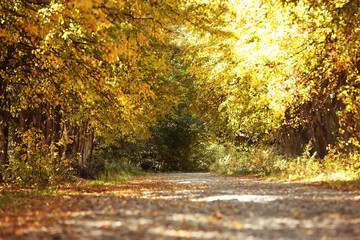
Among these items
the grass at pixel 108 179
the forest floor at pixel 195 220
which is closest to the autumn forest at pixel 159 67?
the grass at pixel 108 179

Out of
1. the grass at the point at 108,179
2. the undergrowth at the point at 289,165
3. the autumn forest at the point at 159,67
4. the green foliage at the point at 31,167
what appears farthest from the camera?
the grass at the point at 108,179

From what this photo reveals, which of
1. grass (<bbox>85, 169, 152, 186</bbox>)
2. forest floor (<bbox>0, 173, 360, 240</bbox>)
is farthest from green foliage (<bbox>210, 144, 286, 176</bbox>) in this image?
forest floor (<bbox>0, 173, 360, 240</bbox>)

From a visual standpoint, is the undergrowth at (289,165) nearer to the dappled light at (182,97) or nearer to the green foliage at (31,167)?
the dappled light at (182,97)

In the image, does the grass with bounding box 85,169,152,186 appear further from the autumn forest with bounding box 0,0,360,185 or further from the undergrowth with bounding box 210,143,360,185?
the undergrowth with bounding box 210,143,360,185

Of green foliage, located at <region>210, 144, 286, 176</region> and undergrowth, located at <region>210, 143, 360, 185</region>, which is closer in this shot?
undergrowth, located at <region>210, 143, 360, 185</region>

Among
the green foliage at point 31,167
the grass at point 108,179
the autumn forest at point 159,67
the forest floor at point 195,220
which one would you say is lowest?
the grass at point 108,179

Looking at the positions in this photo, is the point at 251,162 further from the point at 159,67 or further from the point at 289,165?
the point at 159,67

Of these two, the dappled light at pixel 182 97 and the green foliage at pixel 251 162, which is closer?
the dappled light at pixel 182 97

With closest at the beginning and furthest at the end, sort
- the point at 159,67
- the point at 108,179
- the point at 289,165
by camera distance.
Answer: the point at 159,67
the point at 289,165
the point at 108,179

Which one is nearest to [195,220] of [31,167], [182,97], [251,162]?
[31,167]

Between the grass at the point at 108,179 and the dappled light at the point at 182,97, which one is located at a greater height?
the dappled light at the point at 182,97

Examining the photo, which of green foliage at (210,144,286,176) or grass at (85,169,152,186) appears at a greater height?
green foliage at (210,144,286,176)

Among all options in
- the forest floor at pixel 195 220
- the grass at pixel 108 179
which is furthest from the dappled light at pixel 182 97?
the grass at pixel 108 179

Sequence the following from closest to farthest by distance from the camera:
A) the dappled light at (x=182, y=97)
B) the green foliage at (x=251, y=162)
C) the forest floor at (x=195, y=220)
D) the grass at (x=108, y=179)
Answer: the forest floor at (x=195, y=220) → the dappled light at (x=182, y=97) → the grass at (x=108, y=179) → the green foliage at (x=251, y=162)
